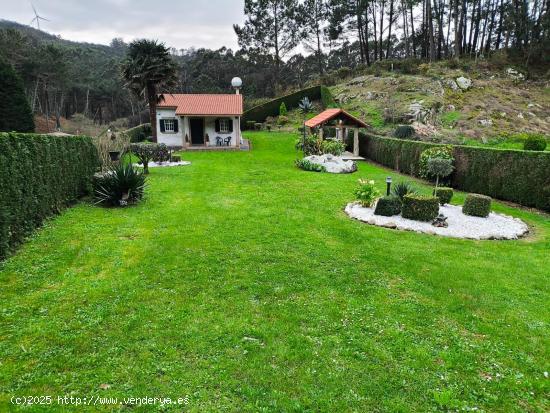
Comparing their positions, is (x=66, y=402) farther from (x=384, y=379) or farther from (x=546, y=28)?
(x=546, y=28)

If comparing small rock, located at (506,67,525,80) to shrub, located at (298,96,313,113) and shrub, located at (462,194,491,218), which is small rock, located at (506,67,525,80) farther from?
shrub, located at (462,194,491,218)

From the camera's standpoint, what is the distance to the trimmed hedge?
36500 mm

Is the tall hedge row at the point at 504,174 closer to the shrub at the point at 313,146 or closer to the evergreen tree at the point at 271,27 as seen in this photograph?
the shrub at the point at 313,146

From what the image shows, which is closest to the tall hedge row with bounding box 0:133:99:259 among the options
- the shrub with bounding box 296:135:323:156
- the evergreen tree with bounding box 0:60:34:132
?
the shrub with bounding box 296:135:323:156

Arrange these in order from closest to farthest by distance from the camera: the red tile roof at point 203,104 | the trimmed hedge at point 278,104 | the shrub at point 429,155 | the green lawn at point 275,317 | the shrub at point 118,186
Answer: the green lawn at point 275,317 < the shrub at point 118,186 < the shrub at point 429,155 < the red tile roof at point 203,104 < the trimmed hedge at point 278,104

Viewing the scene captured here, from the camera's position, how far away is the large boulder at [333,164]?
58.7 feet

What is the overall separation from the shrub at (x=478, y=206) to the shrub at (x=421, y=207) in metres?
1.44

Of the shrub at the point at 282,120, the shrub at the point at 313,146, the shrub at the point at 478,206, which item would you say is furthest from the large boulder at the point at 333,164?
the shrub at the point at 282,120

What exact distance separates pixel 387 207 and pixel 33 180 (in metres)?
8.81

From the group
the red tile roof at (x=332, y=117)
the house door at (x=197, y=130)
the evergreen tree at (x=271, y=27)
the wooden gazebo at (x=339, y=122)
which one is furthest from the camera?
the evergreen tree at (x=271, y=27)

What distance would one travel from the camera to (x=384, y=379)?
11.7 feet

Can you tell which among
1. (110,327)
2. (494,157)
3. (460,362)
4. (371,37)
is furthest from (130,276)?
(371,37)

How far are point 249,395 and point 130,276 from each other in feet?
10.9

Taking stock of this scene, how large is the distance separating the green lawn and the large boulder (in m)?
9.46
